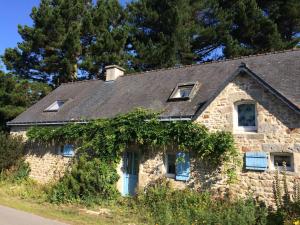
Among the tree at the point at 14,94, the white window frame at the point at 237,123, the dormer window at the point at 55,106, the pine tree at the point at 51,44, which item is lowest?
the white window frame at the point at 237,123

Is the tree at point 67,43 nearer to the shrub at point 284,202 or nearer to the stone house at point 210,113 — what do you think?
the stone house at point 210,113

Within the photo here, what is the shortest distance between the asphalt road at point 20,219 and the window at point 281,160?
6.37 m

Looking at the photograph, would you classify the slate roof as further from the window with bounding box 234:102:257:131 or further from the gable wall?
the window with bounding box 234:102:257:131

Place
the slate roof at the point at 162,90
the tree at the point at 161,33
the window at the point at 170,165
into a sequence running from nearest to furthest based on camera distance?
1. the slate roof at the point at 162,90
2. the window at the point at 170,165
3. the tree at the point at 161,33

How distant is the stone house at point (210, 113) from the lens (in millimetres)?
9156

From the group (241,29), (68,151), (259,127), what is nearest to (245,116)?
(259,127)

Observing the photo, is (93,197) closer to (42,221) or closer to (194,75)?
(42,221)

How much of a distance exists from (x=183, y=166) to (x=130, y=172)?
2768 millimetres

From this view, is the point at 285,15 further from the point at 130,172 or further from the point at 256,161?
the point at 130,172

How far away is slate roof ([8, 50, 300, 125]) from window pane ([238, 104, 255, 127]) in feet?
3.22

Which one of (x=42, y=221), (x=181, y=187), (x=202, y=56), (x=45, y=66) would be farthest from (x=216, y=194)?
(x=45, y=66)

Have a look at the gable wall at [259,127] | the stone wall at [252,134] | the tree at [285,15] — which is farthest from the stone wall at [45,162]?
the tree at [285,15]

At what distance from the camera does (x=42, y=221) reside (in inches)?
330

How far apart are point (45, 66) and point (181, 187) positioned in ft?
57.8
